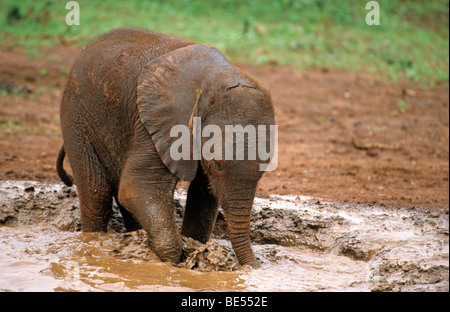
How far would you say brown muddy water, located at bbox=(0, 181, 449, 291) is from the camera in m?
4.66

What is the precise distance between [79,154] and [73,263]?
960 millimetres

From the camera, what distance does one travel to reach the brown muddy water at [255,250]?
183 inches

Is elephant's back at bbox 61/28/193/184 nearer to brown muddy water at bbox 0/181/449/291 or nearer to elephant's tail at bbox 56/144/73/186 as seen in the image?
elephant's tail at bbox 56/144/73/186

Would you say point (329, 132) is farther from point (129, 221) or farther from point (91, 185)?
point (91, 185)

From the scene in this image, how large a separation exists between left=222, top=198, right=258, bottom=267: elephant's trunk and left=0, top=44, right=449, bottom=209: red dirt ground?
2.42 meters

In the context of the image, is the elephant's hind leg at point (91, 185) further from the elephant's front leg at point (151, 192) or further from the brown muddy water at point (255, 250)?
the elephant's front leg at point (151, 192)

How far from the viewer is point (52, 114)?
11.3m

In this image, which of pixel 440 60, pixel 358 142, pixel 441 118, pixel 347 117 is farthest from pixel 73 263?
pixel 440 60

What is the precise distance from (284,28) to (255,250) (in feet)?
36.4

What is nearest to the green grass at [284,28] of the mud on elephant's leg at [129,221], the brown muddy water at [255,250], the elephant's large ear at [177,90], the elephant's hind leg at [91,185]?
the brown muddy water at [255,250]

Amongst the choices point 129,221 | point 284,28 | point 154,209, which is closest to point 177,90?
point 154,209

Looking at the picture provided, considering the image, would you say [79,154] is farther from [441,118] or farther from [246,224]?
A: [441,118]

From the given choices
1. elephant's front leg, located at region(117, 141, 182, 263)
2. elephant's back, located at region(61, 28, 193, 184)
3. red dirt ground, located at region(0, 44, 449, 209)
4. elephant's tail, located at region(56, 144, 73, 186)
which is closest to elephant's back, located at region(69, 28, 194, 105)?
elephant's back, located at region(61, 28, 193, 184)

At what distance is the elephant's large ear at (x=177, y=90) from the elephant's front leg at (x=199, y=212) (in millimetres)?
819
